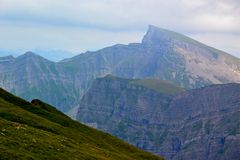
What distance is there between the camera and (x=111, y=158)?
10062 centimetres

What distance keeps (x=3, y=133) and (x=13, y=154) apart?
11.5m

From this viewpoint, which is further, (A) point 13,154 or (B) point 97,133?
(B) point 97,133

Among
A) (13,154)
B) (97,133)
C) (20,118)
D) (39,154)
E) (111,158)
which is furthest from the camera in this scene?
(97,133)

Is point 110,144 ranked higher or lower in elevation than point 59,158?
higher

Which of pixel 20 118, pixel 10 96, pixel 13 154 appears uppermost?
pixel 10 96

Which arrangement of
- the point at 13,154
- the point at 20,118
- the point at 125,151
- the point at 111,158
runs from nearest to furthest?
the point at 13,154 → the point at 111,158 → the point at 20,118 → the point at 125,151

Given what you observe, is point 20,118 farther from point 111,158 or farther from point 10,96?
point 10,96

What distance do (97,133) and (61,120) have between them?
44.3 feet

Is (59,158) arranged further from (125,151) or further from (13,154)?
(125,151)

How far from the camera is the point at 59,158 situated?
264 ft

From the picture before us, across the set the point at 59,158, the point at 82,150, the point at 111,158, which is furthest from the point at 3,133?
the point at 111,158

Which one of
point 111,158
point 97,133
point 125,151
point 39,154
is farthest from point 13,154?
point 97,133

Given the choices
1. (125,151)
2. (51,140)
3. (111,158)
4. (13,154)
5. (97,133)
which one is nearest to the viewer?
(13,154)

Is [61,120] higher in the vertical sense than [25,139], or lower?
higher
